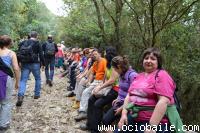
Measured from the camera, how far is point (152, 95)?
405cm

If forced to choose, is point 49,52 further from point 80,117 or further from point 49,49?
point 80,117

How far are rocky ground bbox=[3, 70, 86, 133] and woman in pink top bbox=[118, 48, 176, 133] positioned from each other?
3.30 meters

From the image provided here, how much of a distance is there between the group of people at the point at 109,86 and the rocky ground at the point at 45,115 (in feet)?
0.84

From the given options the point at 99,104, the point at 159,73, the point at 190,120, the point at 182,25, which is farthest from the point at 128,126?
the point at 182,25

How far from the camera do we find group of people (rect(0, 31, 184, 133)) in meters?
4.02

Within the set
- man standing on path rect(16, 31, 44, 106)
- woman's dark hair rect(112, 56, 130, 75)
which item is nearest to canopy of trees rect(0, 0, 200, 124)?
man standing on path rect(16, 31, 44, 106)

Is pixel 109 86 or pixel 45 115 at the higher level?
pixel 109 86

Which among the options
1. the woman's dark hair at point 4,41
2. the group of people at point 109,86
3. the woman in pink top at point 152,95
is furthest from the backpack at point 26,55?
the woman in pink top at point 152,95

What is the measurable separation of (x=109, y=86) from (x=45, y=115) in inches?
101

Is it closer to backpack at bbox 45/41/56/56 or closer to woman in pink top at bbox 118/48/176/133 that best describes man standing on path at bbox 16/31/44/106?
backpack at bbox 45/41/56/56

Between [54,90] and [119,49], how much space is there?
2.67 m

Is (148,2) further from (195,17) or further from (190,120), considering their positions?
(190,120)

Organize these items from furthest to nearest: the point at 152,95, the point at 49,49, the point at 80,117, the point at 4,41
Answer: the point at 49,49
the point at 80,117
the point at 4,41
the point at 152,95

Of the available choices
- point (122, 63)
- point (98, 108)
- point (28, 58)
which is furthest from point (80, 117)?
point (122, 63)
